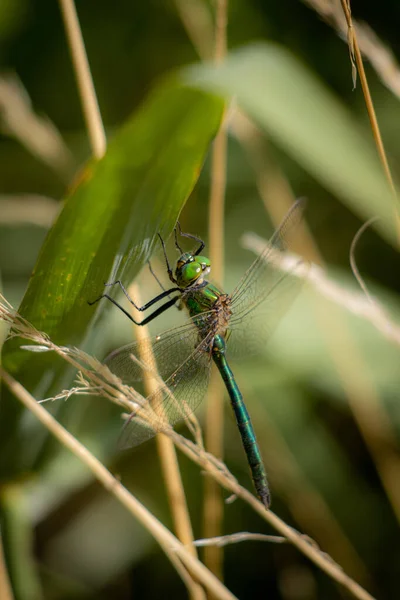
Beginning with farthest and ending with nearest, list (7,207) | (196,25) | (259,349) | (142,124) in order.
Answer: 1. (196,25)
2. (7,207)
3. (259,349)
4. (142,124)

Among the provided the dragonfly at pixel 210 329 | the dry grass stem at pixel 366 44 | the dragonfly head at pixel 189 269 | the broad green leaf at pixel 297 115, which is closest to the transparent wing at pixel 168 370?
the dragonfly at pixel 210 329

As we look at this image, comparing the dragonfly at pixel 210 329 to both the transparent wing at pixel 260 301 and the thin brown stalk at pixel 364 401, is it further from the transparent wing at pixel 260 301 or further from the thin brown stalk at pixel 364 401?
the thin brown stalk at pixel 364 401

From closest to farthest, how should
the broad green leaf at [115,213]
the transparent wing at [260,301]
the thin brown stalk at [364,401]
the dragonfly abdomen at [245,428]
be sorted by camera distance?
the broad green leaf at [115,213], the dragonfly abdomen at [245,428], the transparent wing at [260,301], the thin brown stalk at [364,401]

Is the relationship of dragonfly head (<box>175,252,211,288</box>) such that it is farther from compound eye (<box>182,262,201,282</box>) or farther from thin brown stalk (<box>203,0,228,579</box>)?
thin brown stalk (<box>203,0,228,579</box>)

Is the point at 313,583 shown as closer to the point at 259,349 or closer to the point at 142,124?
the point at 259,349

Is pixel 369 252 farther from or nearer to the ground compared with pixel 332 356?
farther from the ground

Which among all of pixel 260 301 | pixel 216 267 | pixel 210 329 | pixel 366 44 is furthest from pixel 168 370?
pixel 366 44

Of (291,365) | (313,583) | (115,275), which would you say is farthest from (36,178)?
(313,583)
